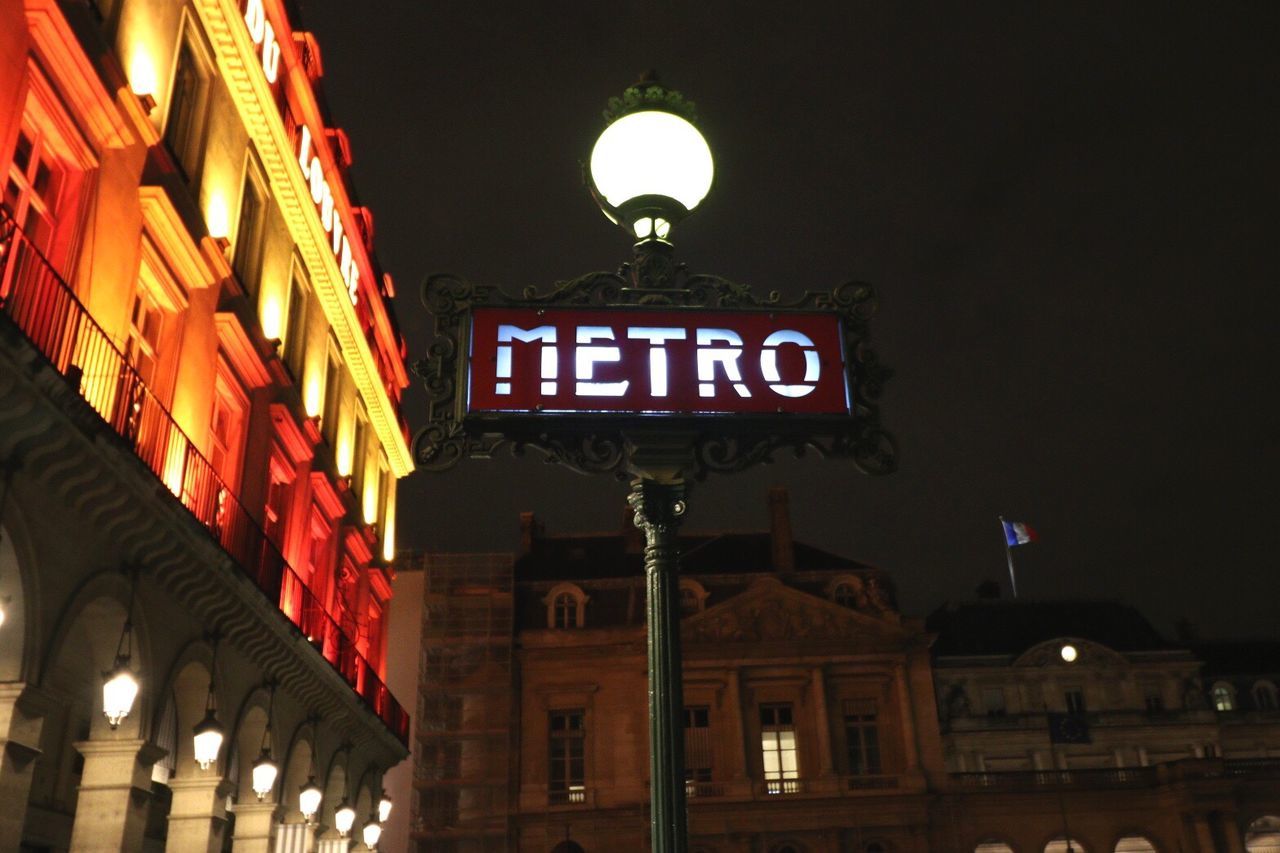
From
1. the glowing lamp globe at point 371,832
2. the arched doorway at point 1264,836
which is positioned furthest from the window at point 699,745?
the arched doorway at point 1264,836

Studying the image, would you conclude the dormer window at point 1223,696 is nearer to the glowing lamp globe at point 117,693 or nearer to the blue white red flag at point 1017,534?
the blue white red flag at point 1017,534

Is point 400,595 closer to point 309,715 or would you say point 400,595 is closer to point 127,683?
point 309,715

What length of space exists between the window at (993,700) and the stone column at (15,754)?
44.4 m

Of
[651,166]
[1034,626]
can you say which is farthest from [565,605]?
[651,166]

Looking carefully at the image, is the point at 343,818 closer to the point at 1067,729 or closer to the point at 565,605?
the point at 565,605

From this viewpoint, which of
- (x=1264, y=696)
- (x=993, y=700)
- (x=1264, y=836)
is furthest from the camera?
(x=1264, y=696)

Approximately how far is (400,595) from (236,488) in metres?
25.2

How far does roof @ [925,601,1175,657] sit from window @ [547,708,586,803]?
61.1 feet

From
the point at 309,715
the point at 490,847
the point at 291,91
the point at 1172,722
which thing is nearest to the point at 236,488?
the point at 309,715

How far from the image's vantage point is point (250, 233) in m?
17.7

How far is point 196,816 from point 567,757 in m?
26.1

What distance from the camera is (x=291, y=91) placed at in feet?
64.3

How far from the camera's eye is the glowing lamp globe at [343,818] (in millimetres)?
20609

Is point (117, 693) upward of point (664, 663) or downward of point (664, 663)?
upward
